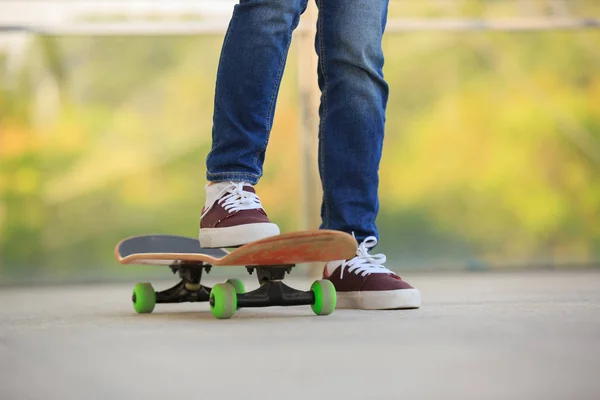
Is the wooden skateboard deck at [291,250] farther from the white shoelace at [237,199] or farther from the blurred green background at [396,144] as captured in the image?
the blurred green background at [396,144]

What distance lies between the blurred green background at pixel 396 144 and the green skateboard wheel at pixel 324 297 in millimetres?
1603

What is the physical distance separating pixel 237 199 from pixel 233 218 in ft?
0.12

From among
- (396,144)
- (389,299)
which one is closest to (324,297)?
(389,299)

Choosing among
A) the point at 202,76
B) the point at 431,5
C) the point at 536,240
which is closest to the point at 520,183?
the point at 536,240

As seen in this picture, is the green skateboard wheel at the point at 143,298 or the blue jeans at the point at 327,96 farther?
the green skateboard wheel at the point at 143,298

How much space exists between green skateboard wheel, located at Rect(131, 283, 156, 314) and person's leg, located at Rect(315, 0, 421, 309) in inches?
13.9

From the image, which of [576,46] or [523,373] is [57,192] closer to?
[576,46]

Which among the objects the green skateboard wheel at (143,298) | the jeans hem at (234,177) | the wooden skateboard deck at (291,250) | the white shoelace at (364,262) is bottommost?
the green skateboard wheel at (143,298)

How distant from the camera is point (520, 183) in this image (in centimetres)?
309

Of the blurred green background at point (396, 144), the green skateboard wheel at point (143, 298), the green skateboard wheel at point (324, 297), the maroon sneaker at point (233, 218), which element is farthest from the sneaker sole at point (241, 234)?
the blurred green background at point (396, 144)

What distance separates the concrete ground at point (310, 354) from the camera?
72cm

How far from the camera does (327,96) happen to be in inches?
65.6

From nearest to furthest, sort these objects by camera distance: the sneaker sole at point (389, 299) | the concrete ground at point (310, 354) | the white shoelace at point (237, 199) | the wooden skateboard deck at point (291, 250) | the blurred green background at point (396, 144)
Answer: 1. the concrete ground at point (310, 354)
2. the wooden skateboard deck at point (291, 250)
3. the white shoelace at point (237, 199)
4. the sneaker sole at point (389, 299)
5. the blurred green background at point (396, 144)

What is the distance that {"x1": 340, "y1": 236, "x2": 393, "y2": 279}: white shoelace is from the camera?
1616 millimetres
